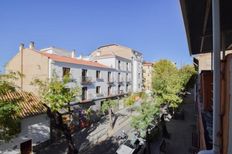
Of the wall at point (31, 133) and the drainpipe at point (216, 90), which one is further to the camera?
the wall at point (31, 133)

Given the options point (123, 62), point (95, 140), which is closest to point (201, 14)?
point (95, 140)

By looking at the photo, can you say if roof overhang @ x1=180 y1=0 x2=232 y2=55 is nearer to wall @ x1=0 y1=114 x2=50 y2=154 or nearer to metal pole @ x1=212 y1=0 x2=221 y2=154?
metal pole @ x1=212 y1=0 x2=221 y2=154

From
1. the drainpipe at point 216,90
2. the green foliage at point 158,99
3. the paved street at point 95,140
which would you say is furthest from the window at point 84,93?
the drainpipe at point 216,90

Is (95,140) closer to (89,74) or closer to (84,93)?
(84,93)

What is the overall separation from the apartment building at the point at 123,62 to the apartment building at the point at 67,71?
110cm

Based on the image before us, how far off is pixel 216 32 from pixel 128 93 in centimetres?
4180

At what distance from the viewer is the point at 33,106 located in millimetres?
14625

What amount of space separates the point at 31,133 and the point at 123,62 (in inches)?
1128

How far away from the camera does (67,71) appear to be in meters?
24.5

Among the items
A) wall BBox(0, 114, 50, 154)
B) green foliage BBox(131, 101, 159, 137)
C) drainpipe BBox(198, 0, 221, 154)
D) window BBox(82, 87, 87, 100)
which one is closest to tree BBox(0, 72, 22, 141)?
wall BBox(0, 114, 50, 154)

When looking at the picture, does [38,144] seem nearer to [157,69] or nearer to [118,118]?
[118,118]

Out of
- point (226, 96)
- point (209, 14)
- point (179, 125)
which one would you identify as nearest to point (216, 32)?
point (226, 96)

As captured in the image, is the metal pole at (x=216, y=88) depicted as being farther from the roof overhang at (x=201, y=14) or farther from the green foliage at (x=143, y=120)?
the green foliage at (x=143, y=120)

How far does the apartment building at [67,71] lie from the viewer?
74.4 feet
